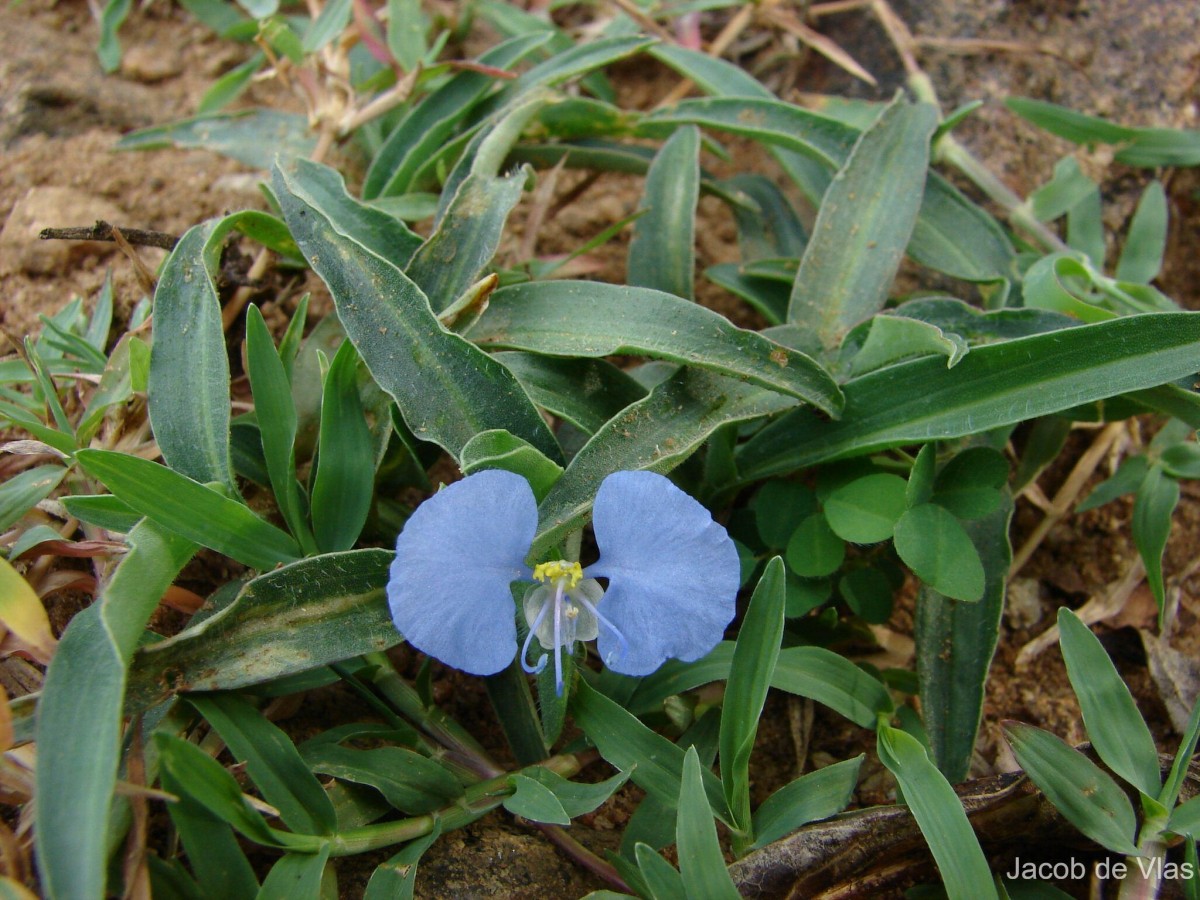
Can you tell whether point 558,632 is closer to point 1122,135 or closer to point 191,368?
point 191,368

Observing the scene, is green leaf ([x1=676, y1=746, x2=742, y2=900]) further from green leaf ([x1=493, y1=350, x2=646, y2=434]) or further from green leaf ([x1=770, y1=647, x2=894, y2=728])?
green leaf ([x1=493, y1=350, x2=646, y2=434])

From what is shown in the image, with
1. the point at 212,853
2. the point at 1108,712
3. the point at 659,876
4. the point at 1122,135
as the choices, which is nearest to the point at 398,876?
the point at 212,853

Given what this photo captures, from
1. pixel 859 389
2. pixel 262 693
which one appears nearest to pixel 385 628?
pixel 262 693

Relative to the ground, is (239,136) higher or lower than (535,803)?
higher

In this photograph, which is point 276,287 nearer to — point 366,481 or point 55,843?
point 366,481

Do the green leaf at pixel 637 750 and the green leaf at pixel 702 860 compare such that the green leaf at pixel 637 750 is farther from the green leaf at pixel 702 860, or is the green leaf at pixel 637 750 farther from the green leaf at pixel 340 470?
the green leaf at pixel 340 470

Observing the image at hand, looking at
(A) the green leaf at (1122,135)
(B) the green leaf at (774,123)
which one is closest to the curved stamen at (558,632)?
(B) the green leaf at (774,123)
